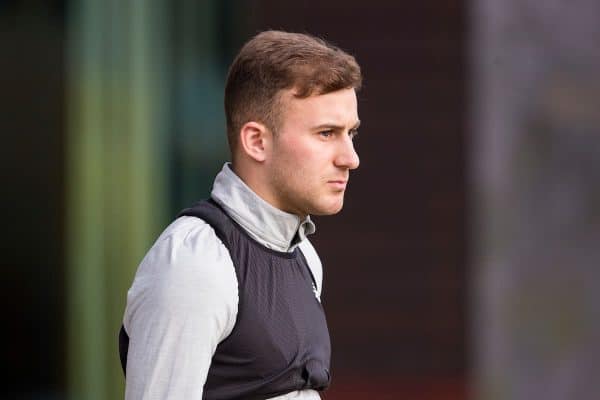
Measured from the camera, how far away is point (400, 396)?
6.63 meters

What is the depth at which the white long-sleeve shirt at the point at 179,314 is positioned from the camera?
2.55 metres

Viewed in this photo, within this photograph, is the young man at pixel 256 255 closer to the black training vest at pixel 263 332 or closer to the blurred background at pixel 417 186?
the black training vest at pixel 263 332

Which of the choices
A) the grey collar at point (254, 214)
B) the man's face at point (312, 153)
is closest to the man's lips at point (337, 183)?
the man's face at point (312, 153)

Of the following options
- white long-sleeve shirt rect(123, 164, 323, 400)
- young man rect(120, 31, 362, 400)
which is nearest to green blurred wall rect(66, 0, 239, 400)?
young man rect(120, 31, 362, 400)

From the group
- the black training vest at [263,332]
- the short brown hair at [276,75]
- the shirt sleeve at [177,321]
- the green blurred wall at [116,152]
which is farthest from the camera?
the green blurred wall at [116,152]

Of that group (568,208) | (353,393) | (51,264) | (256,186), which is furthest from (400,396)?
(256,186)

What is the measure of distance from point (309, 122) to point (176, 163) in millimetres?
3683

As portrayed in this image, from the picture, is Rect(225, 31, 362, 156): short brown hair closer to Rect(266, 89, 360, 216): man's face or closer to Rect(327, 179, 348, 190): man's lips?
Rect(266, 89, 360, 216): man's face

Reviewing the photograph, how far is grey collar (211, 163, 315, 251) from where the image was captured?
2811 millimetres

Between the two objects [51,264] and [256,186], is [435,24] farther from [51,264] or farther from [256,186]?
[256,186]

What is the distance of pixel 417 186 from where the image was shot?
6.71m

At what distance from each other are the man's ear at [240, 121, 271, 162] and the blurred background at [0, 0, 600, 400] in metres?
3.53

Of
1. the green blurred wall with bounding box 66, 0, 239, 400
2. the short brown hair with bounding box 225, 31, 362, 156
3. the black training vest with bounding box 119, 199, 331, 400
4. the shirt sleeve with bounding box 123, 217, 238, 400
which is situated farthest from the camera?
the green blurred wall with bounding box 66, 0, 239, 400

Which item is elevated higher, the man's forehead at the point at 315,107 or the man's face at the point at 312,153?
the man's forehead at the point at 315,107
